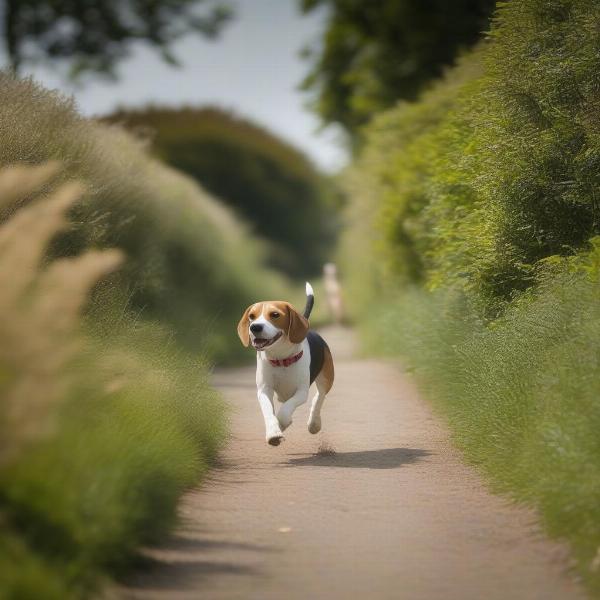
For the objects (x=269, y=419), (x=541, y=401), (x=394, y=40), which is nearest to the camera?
(x=541, y=401)

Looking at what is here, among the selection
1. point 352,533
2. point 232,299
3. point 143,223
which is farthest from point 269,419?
point 232,299

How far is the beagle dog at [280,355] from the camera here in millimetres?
9086

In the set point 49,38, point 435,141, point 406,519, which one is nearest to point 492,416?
point 406,519

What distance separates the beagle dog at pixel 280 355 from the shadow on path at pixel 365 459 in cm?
34

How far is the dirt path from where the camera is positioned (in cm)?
536

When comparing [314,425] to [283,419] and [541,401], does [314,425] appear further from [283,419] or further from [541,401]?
[541,401]

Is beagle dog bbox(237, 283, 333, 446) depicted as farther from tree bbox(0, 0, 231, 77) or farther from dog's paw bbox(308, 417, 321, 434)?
tree bbox(0, 0, 231, 77)

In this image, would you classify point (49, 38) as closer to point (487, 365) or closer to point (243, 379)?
point (243, 379)

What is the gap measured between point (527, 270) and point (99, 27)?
18.9m

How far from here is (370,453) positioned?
9.30 metres

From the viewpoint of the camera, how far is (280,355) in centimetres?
941

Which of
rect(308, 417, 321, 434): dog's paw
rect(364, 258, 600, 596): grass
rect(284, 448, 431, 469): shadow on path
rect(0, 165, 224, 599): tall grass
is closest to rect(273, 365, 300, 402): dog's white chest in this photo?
rect(308, 417, 321, 434): dog's paw

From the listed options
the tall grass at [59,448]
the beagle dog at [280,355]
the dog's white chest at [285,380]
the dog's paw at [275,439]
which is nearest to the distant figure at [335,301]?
the beagle dog at [280,355]

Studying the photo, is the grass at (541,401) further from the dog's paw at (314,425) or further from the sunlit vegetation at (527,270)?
the dog's paw at (314,425)
